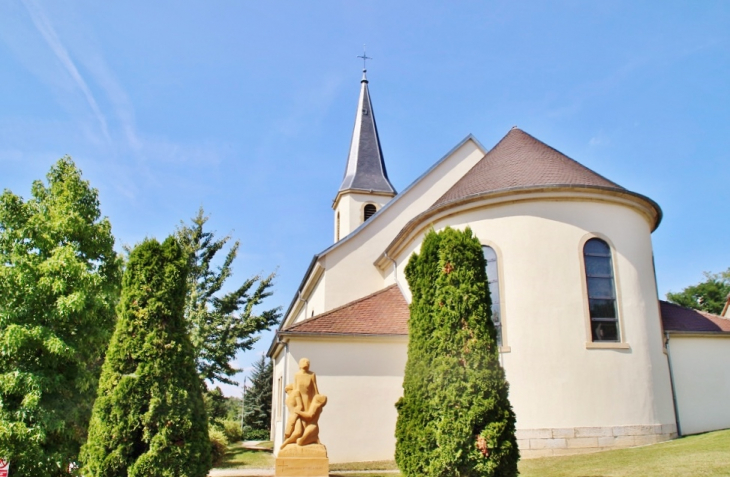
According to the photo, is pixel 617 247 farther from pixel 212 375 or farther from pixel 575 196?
pixel 212 375

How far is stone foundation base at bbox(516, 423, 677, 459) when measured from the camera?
13.8m

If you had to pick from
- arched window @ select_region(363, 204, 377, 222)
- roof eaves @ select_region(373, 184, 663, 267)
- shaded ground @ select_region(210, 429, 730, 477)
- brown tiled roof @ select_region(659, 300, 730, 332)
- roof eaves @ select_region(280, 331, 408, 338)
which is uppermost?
arched window @ select_region(363, 204, 377, 222)

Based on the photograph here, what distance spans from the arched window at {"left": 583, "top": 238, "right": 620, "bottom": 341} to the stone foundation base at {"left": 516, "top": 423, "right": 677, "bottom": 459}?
90.3 inches

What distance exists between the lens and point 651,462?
11.6 m

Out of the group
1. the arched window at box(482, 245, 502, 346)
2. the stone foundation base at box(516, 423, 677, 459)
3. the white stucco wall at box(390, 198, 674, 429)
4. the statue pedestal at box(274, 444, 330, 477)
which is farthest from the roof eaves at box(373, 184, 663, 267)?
the statue pedestal at box(274, 444, 330, 477)

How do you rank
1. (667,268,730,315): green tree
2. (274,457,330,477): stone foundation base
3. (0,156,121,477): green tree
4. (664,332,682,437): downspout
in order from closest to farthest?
(274,457,330,477): stone foundation base → (0,156,121,477): green tree → (664,332,682,437): downspout → (667,268,730,315): green tree

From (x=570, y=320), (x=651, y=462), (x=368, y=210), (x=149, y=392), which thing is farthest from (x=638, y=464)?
(x=368, y=210)

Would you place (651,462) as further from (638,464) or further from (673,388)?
(673,388)

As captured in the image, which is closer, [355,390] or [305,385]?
[305,385]

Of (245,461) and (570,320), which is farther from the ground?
(570,320)

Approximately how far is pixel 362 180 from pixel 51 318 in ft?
62.6

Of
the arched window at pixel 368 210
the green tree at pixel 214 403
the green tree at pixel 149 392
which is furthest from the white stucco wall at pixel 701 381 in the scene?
the green tree at pixel 214 403

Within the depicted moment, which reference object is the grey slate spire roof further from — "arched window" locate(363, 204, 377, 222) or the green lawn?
the green lawn

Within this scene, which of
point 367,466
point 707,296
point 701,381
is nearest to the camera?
point 367,466
